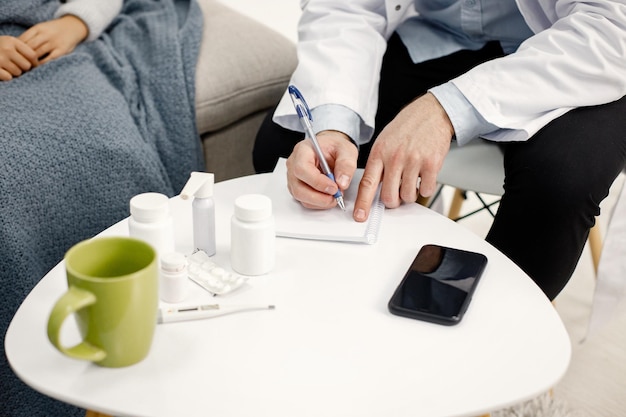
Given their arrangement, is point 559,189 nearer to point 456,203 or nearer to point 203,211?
point 203,211

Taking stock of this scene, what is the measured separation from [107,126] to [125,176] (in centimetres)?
9

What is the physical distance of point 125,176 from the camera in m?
1.19

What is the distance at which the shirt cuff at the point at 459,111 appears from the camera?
1.02 metres

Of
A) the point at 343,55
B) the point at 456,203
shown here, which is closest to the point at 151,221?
the point at 343,55

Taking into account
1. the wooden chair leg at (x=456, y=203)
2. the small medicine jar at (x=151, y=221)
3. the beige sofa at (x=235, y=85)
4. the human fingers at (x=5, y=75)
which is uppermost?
the small medicine jar at (x=151, y=221)

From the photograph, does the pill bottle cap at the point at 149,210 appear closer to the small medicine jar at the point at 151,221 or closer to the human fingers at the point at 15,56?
the small medicine jar at the point at 151,221

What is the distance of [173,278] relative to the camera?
74cm

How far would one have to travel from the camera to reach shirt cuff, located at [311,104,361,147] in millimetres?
1053

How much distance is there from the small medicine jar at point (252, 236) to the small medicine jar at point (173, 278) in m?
0.07

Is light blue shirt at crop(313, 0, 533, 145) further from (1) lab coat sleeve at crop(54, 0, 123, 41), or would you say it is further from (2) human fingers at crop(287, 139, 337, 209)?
(1) lab coat sleeve at crop(54, 0, 123, 41)

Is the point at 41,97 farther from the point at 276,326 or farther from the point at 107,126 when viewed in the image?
the point at 276,326

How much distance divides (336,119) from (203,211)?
323 mm

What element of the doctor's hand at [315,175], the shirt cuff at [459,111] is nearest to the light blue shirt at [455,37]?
the shirt cuff at [459,111]

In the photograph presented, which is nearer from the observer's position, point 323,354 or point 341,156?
point 323,354
